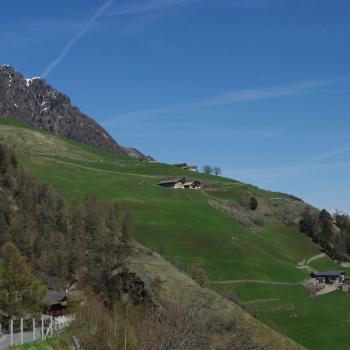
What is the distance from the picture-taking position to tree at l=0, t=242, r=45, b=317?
5088cm

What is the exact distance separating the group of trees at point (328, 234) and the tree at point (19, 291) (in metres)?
109

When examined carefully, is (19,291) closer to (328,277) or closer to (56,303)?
(56,303)

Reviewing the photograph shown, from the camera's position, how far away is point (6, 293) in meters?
51.8

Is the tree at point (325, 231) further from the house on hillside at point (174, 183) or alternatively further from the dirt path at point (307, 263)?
the house on hillside at point (174, 183)

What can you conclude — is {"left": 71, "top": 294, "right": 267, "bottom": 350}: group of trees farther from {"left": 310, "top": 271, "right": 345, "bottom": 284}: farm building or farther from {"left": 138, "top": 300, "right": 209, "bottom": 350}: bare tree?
{"left": 310, "top": 271, "right": 345, "bottom": 284}: farm building

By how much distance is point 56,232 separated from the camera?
92.1m

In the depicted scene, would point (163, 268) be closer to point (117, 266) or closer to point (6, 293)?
point (117, 266)

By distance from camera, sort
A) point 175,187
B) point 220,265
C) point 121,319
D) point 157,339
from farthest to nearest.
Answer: point 175,187, point 220,265, point 121,319, point 157,339

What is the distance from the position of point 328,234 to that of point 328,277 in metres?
37.9

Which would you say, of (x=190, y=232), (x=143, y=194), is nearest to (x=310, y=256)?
(x=190, y=232)

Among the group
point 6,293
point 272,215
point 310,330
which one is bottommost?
point 310,330

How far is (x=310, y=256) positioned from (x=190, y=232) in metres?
30.3

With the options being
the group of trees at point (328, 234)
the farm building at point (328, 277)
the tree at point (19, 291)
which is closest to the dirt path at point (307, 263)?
the group of trees at point (328, 234)

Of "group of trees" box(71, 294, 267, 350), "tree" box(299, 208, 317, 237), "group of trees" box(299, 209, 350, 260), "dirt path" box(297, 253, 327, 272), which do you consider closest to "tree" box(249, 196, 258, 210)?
"group of trees" box(299, 209, 350, 260)
